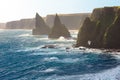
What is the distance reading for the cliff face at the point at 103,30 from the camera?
8502cm

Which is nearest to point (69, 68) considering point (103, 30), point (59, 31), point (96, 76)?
point (96, 76)

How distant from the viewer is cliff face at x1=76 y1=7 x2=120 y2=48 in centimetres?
8502

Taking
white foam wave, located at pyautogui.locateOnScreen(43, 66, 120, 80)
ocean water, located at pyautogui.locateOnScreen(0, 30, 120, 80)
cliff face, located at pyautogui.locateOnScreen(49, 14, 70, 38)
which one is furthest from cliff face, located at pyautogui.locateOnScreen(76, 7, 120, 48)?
cliff face, located at pyautogui.locateOnScreen(49, 14, 70, 38)

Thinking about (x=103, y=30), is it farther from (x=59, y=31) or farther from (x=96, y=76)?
(x=59, y=31)

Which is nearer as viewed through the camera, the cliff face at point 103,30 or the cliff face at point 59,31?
the cliff face at point 103,30

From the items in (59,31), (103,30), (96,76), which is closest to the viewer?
(96,76)

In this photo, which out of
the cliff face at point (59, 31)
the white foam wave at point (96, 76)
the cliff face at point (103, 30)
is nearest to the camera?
the white foam wave at point (96, 76)

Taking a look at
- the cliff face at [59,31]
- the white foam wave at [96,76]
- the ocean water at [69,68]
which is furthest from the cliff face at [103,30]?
the cliff face at [59,31]

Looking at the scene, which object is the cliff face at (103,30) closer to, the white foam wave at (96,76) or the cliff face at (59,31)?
the white foam wave at (96,76)

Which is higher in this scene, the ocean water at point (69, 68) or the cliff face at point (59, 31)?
the cliff face at point (59, 31)

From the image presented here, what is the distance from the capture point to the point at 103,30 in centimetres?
9200

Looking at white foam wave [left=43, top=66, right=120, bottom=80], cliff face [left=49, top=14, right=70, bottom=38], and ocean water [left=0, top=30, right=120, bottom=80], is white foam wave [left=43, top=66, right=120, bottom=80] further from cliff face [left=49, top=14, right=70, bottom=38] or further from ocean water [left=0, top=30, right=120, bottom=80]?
cliff face [left=49, top=14, right=70, bottom=38]

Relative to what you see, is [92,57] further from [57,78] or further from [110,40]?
[57,78]

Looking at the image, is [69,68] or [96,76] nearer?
[96,76]
